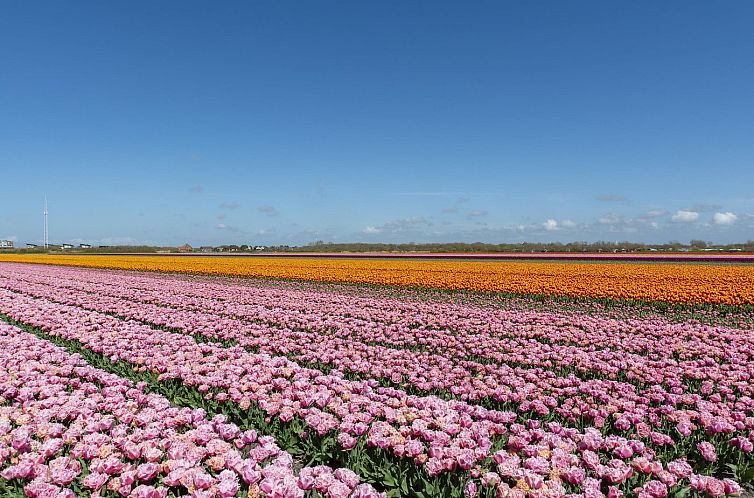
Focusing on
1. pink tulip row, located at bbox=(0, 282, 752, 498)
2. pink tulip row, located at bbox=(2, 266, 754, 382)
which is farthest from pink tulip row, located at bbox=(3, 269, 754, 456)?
pink tulip row, located at bbox=(2, 266, 754, 382)

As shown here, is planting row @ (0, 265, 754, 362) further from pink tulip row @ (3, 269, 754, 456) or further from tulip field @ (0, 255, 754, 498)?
pink tulip row @ (3, 269, 754, 456)

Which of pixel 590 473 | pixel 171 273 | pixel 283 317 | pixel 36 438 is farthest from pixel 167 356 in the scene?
pixel 171 273

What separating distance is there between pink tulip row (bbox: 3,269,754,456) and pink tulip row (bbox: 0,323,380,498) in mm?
2517

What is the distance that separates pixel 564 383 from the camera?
576 cm

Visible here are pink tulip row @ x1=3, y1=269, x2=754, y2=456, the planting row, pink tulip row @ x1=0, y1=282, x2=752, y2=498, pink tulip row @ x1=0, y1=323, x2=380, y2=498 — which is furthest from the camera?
the planting row

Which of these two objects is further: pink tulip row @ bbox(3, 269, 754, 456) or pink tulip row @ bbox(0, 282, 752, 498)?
pink tulip row @ bbox(3, 269, 754, 456)

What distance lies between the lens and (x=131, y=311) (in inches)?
499

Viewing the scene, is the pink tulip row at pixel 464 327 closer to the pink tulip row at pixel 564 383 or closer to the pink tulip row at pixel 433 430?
the pink tulip row at pixel 564 383

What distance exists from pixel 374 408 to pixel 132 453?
2102 mm

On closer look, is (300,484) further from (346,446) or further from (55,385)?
(55,385)

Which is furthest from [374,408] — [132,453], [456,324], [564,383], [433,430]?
[456,324]

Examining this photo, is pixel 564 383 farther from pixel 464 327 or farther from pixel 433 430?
pixel 464 327

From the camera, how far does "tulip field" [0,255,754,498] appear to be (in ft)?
11.2

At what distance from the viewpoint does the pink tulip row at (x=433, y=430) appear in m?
3.42
